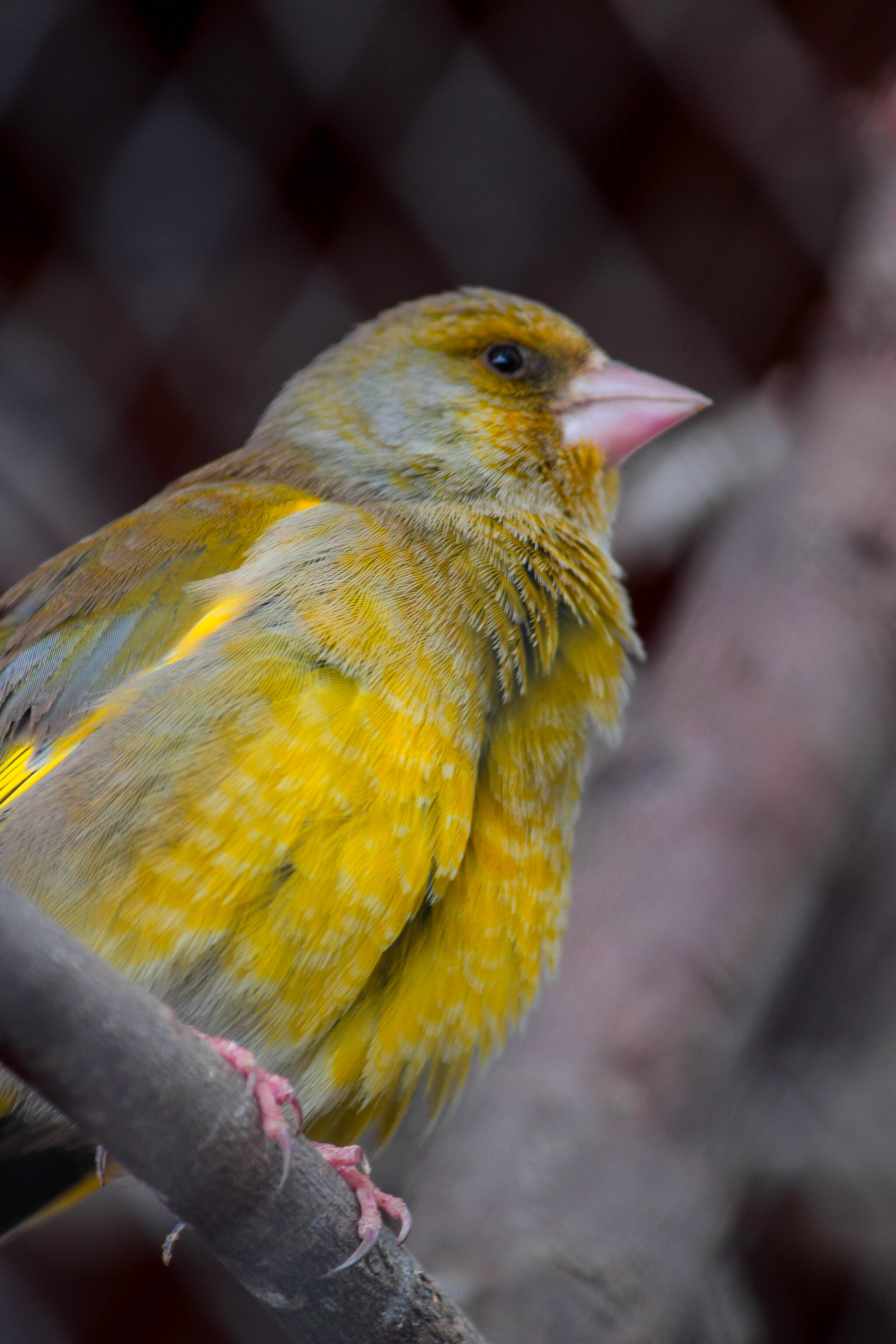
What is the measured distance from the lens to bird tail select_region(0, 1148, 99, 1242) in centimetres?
113

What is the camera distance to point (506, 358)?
150 cm

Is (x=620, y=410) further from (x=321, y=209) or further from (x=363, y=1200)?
(x=363, y=1200)

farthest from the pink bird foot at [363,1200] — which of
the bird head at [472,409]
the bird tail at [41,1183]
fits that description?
the bird head at [472,409]

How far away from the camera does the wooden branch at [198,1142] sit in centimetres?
61

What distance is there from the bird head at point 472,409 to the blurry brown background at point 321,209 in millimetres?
449

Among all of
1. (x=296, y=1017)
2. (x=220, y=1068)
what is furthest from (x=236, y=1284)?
(x=220, y=1068)

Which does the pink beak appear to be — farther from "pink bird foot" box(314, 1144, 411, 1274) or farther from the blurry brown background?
"pink bird foot" box(314, 1144, 411, 1274)

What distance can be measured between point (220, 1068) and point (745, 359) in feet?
5.87

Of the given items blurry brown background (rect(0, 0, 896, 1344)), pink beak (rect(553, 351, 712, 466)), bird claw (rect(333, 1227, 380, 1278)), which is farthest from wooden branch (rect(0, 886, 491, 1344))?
blurry brown background (rect(0, 0, 896, 1344))

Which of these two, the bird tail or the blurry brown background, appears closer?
the bird tail

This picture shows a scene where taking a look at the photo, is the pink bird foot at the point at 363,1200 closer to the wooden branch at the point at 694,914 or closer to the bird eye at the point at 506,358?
the wooden branch at the point at 694,914


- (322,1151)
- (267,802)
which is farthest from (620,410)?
(322,1151)

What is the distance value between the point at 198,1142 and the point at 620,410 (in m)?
0.99

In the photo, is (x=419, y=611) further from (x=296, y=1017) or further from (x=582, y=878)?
(x=582, y=878)
